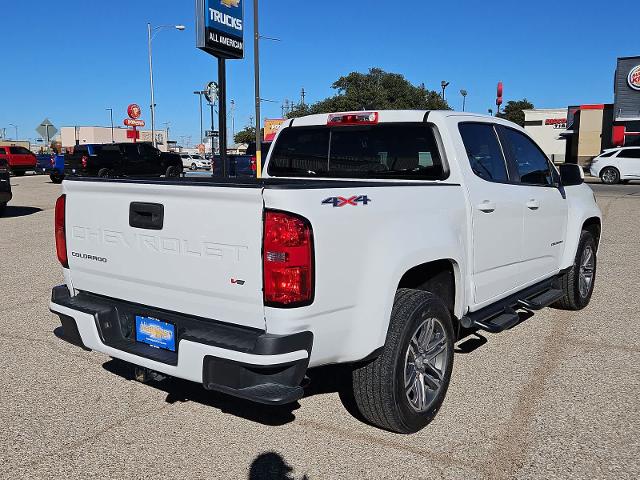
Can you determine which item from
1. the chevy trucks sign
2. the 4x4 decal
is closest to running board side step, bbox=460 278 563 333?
the 4x4 decal

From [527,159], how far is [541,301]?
120 centimetres

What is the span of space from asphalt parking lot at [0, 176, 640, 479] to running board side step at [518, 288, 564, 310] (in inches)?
15.4

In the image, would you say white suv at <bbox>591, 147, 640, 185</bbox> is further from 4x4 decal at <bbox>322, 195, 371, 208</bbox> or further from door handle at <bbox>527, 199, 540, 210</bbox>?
4x4 decal at <bbox>322, 195, 371, 208</bbox>

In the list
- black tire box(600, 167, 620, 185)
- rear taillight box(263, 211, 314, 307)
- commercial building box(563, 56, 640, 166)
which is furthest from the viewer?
commercial building box(563, 56, 640, 166)

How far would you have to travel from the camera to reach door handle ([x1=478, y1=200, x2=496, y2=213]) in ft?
13.0

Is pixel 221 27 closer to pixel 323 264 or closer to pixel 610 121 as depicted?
pixel 323 264

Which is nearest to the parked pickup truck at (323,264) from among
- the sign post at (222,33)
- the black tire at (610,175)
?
the sign post at (222,33)

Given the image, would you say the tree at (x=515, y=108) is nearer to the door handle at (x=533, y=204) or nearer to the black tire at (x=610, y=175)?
the black tire at (x=610, y=175)

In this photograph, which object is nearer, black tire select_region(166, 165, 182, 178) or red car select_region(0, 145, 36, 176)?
black tire select_region(166, 165, 182, 178)

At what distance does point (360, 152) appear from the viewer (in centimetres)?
447

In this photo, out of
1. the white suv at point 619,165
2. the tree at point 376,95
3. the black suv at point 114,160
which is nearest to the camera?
the black suv at point 114,160

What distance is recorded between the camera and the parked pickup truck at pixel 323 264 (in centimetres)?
271

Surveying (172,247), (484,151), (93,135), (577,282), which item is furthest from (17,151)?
(93,135)

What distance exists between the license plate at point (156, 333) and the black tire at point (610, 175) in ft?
93.3
